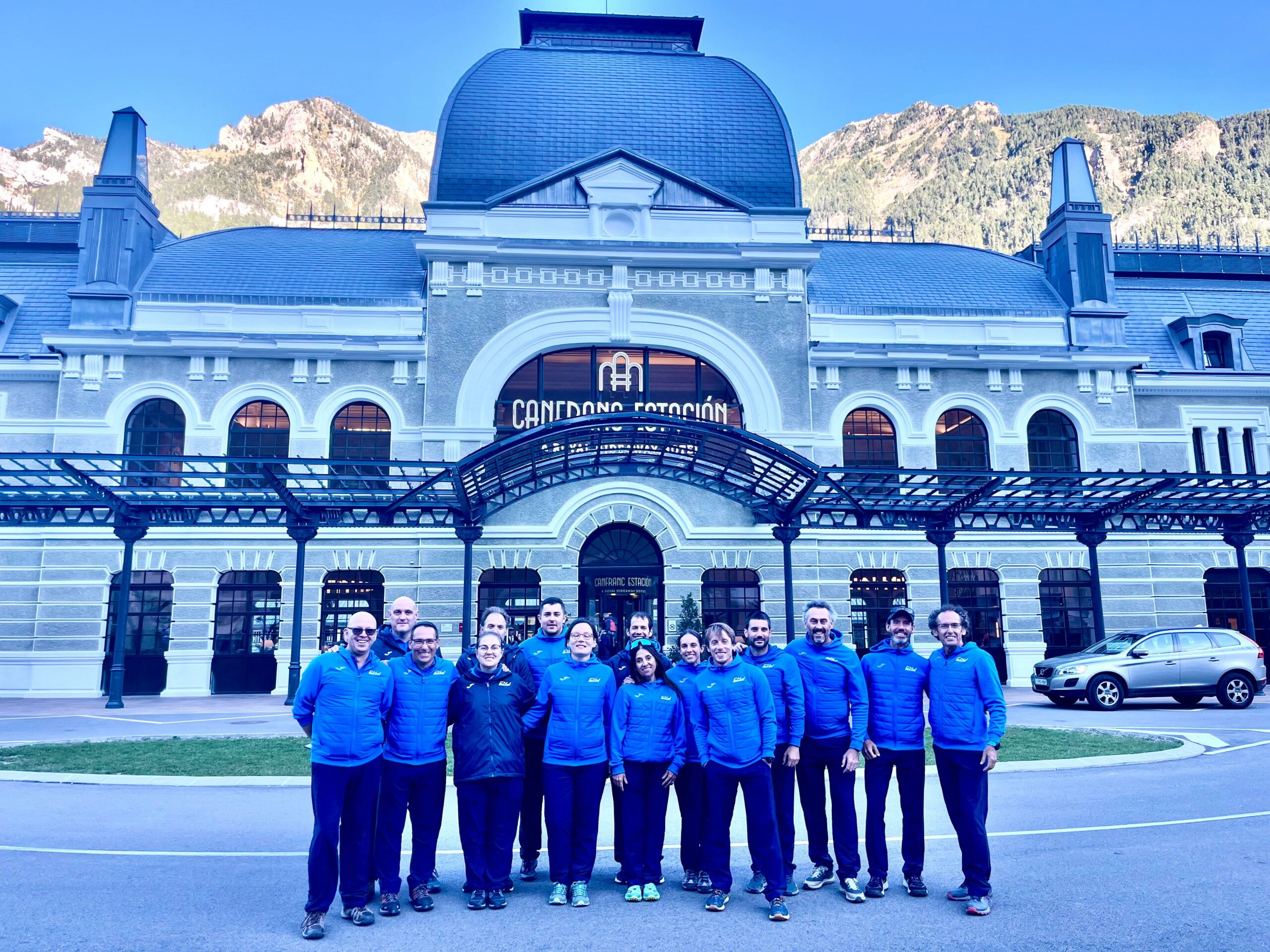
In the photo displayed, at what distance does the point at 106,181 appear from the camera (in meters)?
25.6

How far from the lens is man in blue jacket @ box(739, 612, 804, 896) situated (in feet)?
22.6

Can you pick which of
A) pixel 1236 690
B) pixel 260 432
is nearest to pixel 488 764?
pixel 1236 690

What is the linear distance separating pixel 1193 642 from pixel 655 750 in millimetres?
16212

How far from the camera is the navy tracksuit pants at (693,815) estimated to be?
23.0ft

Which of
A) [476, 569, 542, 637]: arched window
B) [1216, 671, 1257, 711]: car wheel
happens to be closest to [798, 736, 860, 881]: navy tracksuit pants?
[1216, 671, 1257, 711]: car wheel

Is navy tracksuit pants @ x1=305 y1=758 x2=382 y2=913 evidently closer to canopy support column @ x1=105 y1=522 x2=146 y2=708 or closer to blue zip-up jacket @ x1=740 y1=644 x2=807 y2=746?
blue zip-up jacket @ x1=740 y1=644 x2=807 y2=746

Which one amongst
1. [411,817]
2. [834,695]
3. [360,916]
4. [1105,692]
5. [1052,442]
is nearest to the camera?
[360,916]

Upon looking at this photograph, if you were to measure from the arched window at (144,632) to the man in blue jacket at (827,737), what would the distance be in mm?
20571

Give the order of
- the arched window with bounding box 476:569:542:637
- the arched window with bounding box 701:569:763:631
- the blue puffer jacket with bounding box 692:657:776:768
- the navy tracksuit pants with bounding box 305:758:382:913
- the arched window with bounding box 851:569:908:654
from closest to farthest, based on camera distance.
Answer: the navy tracksuit pants with bounding box 305:758:382:913 < the blue puffer jacket with bounding box 692:657:776:768 < the arched window with bounding box 476:569:542:637 < the arched window with bounding box 701:569:763:631 < the arched window with bounding box 851:569:908:654

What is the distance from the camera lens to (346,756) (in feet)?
20.9

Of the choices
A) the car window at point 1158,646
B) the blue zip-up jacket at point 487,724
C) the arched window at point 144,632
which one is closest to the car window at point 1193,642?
the car window at point 1158,646

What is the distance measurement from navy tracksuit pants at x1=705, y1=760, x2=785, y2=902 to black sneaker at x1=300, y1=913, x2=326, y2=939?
2.60 metres

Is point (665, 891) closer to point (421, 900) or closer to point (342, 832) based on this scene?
point (421, 900)

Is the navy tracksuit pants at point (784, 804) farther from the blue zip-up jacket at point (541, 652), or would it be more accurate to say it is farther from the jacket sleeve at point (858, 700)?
the blue zip-up jacket at point (541, 652)
